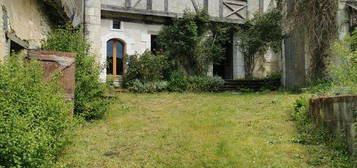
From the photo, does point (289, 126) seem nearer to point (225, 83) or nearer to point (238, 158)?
point (238, 158)

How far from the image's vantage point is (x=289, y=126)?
18.7 feet

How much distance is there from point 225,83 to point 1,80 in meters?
10.4

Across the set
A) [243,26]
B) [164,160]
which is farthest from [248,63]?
[164,160]

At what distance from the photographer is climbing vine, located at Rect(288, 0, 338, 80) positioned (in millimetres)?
9898

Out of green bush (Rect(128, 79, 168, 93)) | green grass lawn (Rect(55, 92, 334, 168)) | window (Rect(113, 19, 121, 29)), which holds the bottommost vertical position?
green grass lawn (Rect(55, 92, 334, 168))

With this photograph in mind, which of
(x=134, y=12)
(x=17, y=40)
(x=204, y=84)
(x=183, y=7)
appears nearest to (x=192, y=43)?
(x=183, y=7)

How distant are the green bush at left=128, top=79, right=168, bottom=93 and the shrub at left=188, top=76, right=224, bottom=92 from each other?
3.21 ft

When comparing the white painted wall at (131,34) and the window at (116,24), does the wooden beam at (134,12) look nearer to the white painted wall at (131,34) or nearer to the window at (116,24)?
the window at (116,24)

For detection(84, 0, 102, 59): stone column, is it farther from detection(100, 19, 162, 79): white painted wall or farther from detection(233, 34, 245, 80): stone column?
detection(233, 34, 245, 80): stone column

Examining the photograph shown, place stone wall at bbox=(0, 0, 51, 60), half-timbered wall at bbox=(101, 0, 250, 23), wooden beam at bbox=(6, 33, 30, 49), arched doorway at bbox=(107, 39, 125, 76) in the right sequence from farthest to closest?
arched doorway at bbox=(107, 39, 125, 76) → half-timbered wall at bbox=(101, 0, 250, 23) → wooden beam at bbox=(6, 33, 30, 49) → stone wall at bbox=(0, 0, 51, 60)

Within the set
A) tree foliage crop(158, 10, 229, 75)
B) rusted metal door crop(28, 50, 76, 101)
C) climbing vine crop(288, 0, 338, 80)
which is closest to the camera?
rusted metal door crop(28, 50, 76, 101)

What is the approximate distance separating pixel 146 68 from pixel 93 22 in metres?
2.36

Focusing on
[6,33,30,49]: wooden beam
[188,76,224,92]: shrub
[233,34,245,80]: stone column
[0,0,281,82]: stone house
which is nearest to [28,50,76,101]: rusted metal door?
[6,33,30,49]: wooden beam

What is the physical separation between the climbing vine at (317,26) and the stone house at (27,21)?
21.8ft
